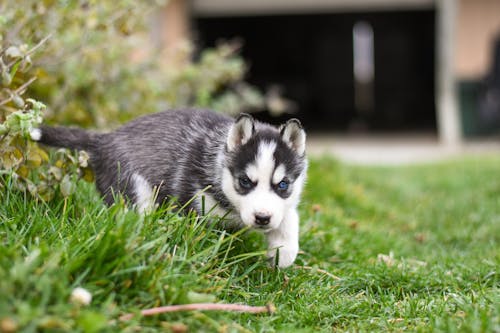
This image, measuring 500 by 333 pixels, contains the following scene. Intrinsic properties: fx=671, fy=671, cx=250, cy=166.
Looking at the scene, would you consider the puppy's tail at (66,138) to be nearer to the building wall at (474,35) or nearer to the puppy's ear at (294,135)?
the puppy's ear at (294,135)

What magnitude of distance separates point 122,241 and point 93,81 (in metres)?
4.22

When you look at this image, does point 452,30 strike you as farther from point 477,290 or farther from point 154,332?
point 154,332

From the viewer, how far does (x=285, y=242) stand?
380cm

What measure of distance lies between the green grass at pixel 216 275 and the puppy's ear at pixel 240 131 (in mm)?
484


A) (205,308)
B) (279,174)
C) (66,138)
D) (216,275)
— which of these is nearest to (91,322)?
(205,308)

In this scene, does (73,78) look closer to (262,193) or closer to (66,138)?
(66,138)

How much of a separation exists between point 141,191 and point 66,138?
27.6 inches

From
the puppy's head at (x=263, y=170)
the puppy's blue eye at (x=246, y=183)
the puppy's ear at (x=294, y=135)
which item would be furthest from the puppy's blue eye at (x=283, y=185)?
the puppy's ear at (x=294, y=135)

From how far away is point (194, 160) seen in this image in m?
3.97

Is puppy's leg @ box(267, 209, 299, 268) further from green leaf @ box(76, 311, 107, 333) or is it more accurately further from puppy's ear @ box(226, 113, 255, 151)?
green leaf @ box(76, 311, 107, 333)

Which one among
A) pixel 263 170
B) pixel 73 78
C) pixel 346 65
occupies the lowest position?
pixel 263 170

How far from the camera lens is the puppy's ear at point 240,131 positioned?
3674 mm

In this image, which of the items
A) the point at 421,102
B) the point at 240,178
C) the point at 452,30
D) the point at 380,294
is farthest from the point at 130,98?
the point at 421,102

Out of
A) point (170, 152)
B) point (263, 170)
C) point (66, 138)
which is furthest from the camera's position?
point (66, 138)
